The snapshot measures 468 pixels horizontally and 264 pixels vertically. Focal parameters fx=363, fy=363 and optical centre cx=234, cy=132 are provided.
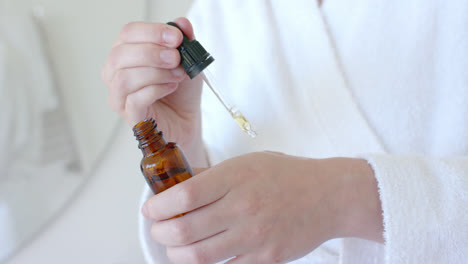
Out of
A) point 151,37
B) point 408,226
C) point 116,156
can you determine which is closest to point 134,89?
point 151,37

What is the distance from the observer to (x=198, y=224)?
0.31 metres

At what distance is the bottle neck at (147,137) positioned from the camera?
0.33 m

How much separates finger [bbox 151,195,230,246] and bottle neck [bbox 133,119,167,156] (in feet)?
0.22

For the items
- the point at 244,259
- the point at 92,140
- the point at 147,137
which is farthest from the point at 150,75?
the point at 92,140

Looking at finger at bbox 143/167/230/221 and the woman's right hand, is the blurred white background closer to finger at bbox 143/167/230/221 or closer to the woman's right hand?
the woman's right hand

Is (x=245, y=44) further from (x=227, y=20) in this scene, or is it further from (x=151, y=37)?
(x=151, y=37)

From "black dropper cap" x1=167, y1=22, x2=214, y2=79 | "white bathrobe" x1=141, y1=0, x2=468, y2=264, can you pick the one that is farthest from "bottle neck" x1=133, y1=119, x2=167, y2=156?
"white bathrobe" x1=141, y1=0, x2=468, y2=264

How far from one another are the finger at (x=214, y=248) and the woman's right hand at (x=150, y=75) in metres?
0.21

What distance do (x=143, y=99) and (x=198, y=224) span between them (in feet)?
0.71

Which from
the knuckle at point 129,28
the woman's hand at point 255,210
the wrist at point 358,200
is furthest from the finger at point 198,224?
the knuckle at point 129,28

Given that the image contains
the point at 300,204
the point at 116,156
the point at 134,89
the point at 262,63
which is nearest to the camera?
the point at 300,204

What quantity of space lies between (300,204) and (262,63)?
0.35 meters

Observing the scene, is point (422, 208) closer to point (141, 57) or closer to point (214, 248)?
point (214, 248)

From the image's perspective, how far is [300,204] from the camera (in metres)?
0.34
